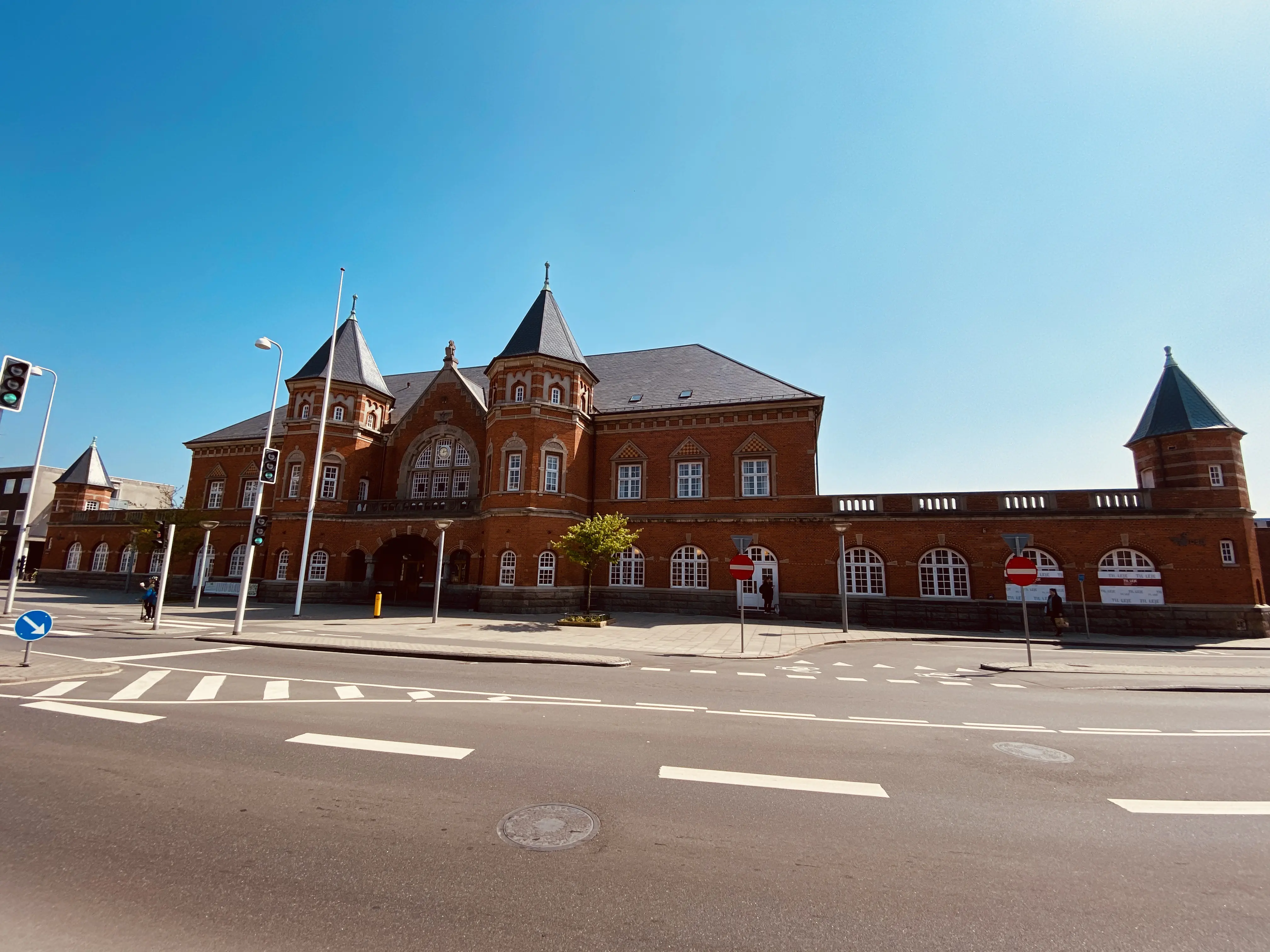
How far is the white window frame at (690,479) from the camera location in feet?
91.2

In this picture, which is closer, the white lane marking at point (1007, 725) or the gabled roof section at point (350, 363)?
the white lane marking at point (1007, 725)

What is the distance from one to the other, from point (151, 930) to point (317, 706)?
5536 mm

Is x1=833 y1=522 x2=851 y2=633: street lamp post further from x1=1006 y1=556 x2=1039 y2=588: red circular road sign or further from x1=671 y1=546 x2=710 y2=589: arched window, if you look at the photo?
x1=671 y1=546 x2=710 y2=589: arched window

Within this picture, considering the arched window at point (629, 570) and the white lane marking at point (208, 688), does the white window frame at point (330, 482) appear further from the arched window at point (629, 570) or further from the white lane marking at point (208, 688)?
the white lane marking at point (208, 688)

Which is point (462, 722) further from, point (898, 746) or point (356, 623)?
point (356, 623)

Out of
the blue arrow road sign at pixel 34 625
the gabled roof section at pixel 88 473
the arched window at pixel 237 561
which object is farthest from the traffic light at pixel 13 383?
the gabled roof section at pixel 88 473

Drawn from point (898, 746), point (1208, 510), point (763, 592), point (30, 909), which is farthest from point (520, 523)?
A: point (1208, 510)

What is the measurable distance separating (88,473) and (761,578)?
169 feet

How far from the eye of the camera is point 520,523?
84.5 ft

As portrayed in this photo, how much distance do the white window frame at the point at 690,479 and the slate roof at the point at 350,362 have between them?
1893cm

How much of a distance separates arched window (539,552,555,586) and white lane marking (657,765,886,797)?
20588mm

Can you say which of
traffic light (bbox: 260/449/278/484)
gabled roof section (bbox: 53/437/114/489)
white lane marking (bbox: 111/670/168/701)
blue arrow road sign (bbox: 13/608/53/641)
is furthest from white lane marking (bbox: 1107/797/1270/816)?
gabled roof section (bbox: 53/437/114/489)

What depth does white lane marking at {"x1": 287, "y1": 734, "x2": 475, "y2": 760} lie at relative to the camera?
595cm

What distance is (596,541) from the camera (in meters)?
22.0
